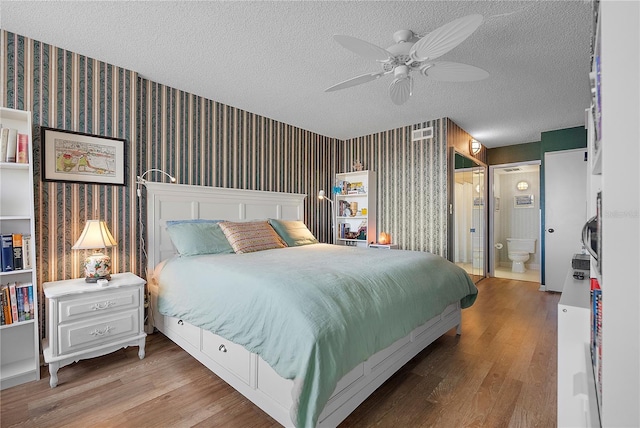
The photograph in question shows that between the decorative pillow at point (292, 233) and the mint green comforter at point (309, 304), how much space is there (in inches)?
37.2

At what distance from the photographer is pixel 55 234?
2.35 m

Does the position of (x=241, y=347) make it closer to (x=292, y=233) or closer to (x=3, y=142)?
(x=292, y=233)

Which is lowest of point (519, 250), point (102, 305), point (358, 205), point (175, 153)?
point (519, 250)

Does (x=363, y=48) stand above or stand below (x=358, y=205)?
above

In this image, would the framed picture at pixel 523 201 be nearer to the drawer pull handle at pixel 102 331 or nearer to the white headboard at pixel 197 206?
the white headboard at pixel 197 206

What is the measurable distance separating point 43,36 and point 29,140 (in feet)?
2.88

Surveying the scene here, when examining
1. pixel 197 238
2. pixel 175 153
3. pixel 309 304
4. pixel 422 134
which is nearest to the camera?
pixel 309 304

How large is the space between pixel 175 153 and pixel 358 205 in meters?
2.89

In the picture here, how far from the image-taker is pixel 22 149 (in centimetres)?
203

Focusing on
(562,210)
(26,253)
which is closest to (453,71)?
(26,253)

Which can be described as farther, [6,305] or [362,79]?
[362,79]

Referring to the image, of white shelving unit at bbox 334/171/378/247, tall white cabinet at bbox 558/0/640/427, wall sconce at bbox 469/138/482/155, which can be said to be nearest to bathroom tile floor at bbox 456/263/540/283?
white shelving unit at bbox 334/171/378/247

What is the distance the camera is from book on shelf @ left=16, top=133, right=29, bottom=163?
6.63 feet
